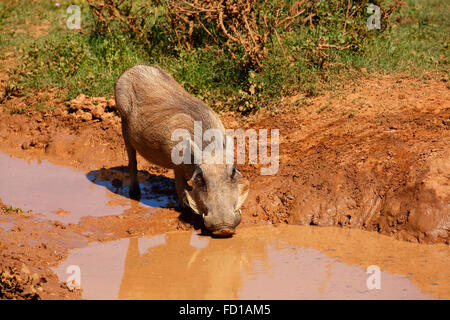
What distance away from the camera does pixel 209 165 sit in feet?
17.0

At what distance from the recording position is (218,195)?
5082 mm

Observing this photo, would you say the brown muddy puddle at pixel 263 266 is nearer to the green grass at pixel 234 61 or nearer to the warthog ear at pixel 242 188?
the warthog ear at pixel 242 188

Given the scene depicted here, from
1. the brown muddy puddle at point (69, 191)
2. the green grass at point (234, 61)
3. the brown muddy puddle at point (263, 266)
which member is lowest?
the brown muddy puddle at point (263, 266)

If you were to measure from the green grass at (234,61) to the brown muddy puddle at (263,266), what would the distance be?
8.38ft

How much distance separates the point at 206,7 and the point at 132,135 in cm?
247

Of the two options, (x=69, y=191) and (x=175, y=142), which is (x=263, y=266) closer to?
(x=175, y=142)

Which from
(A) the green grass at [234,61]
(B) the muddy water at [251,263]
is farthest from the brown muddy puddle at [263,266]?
(A) the green grass at [234,61]

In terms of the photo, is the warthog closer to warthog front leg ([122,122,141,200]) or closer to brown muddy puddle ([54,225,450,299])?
warthog front leg ([122,122,141,200])

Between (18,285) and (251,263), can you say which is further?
(251,263)

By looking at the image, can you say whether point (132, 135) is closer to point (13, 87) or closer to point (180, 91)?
point (180, 91)

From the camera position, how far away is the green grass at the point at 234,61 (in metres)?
7.59

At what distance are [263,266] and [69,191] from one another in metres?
2.59

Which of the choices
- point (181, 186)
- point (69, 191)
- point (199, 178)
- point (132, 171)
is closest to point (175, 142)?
point (181, 186)
